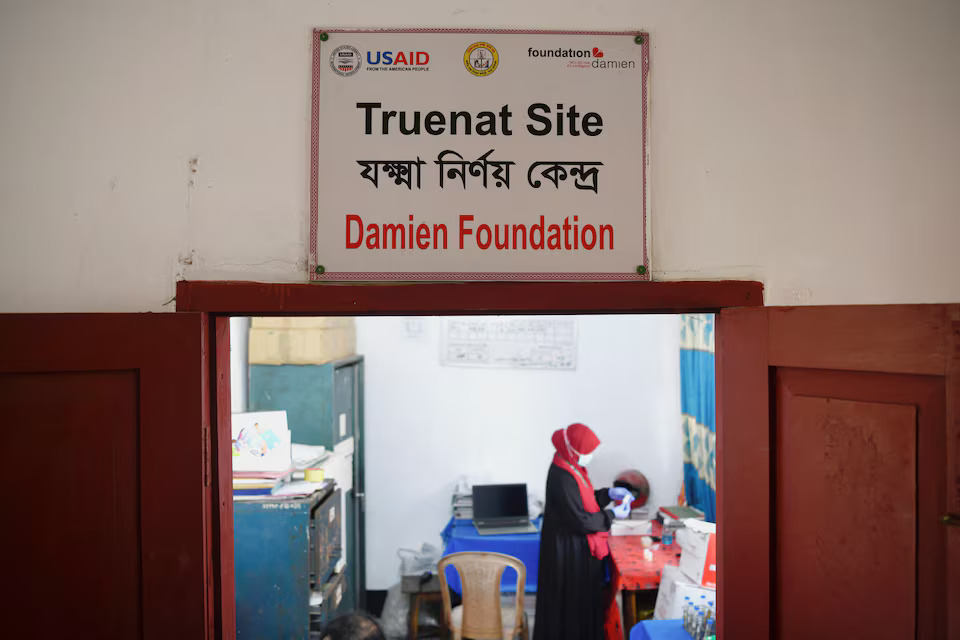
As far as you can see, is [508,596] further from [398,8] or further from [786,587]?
[398,8]

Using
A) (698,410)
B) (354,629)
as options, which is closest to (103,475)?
(354,629)

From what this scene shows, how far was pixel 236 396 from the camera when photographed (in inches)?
152

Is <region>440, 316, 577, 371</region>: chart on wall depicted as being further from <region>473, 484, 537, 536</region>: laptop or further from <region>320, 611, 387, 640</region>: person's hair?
<region>320, 611, 387, 640</region>: person's hair

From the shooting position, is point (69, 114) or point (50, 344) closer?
point (50, 344)

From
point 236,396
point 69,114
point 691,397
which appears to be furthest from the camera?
point 691,397

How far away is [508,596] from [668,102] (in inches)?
141

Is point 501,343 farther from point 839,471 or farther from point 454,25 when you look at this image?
point 839,471

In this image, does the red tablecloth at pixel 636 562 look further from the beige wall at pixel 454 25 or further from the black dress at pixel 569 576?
the beige wall at pixel 454 25

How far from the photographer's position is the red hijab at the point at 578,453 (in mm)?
3955

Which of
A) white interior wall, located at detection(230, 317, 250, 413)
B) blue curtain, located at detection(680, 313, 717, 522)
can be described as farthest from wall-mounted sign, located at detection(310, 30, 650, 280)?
blue curtain, located at detection(680, 313, 717, 522)

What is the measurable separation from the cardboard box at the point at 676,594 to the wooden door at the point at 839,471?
1.52 m

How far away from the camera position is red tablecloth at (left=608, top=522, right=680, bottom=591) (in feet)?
11.5

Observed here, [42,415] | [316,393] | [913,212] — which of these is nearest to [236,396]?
[316,393]

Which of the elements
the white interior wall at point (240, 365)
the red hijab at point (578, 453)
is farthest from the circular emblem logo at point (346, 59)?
the red hijab at point (578, 453)
